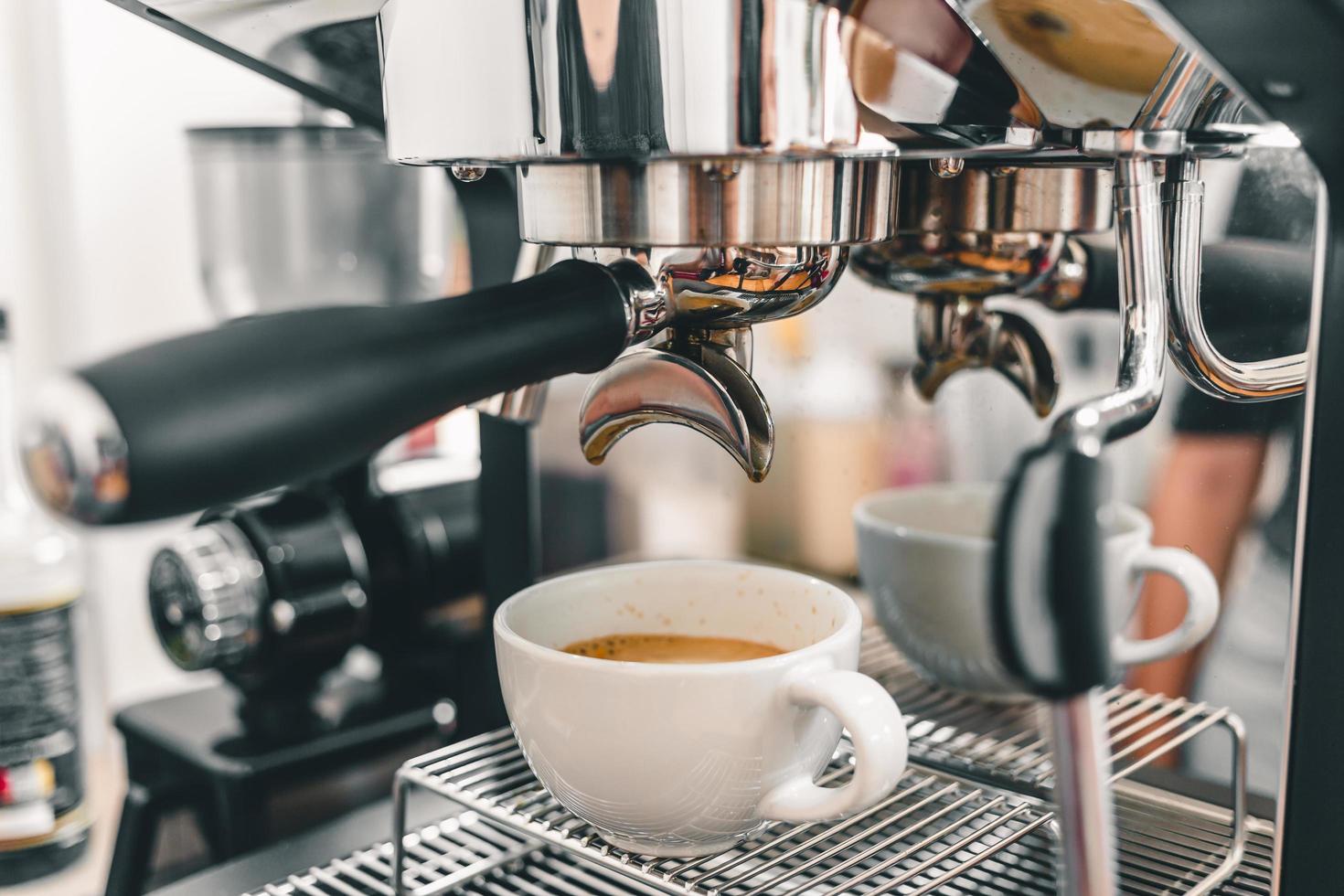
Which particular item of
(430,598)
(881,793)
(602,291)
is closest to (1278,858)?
(881,793)

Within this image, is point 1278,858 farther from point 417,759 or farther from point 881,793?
point 417,759

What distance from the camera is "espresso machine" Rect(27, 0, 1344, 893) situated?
0.20 m

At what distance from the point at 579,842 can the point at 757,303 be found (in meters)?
0.14

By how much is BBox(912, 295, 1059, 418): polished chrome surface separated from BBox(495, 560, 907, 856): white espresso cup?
11 cm

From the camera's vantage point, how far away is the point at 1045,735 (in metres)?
0.43

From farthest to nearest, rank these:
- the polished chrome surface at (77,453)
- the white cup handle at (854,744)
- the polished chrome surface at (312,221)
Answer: the polished chrome surface at (312,221), the white cup handle at (854,744), the polished chrome surface at (77,453)

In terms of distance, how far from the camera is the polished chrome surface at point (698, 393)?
1.01ft

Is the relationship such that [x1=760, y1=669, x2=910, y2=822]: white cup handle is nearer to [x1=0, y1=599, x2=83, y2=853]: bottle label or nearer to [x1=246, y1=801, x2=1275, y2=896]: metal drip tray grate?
[x1=246, y1=801, x2=1275, y2=896]: metal drip tray grate

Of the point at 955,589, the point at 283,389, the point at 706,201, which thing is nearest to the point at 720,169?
the point at 706,201

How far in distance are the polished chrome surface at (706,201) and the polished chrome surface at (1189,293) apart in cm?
8

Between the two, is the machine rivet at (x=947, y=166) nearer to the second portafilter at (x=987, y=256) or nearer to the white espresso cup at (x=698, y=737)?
the second portafilter at (x=987, y=256)

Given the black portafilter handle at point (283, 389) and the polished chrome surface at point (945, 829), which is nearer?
the black portafilter handle at point (283, 389)

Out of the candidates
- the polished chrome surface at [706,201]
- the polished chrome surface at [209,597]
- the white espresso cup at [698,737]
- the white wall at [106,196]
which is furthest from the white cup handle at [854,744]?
the white wall at [106,196]

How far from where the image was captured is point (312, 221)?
0.66 m
